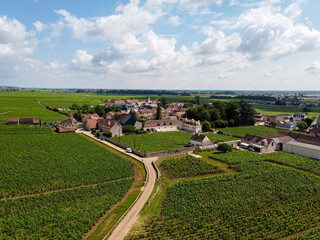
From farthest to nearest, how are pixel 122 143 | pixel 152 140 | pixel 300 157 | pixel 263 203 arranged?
pixel 152 140 < pixel 122 143 < pixel 300 157 < pixel 263 203

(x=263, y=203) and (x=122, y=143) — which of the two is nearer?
(x=263, y=203)

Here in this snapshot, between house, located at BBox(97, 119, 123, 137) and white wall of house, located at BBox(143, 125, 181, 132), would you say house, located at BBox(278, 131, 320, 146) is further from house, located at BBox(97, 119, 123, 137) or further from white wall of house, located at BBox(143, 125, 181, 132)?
house, located at BBox(97, 119, 123, 137)

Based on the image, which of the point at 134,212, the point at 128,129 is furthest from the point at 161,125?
the point at 134,212

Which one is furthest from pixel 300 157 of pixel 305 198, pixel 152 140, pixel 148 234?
pixel 148 234

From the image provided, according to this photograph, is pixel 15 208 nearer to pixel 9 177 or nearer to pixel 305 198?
pixel 9 177

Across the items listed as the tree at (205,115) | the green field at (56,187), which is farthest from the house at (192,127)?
the green field at (56,187)

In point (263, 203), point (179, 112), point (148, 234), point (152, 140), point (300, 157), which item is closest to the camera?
point (148, 234)

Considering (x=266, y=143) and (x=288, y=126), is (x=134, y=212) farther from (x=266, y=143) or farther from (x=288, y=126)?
(x=288, y=126)
